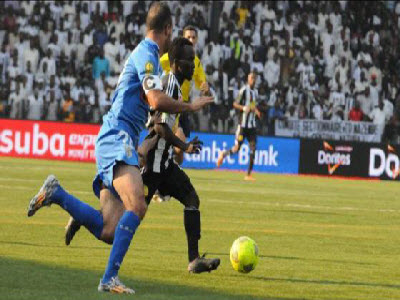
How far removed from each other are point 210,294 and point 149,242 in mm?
4414

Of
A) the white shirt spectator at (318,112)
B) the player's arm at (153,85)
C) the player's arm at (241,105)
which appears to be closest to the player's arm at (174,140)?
the player's arm at (153,85)

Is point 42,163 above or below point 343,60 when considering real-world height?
below

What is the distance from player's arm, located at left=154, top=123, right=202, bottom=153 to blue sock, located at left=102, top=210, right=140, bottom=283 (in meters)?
1.89

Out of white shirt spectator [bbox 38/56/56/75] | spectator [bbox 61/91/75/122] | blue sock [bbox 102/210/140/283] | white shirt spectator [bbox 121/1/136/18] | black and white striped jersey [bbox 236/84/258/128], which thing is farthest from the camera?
white shirt spectator [bbox 121/1/136/18]

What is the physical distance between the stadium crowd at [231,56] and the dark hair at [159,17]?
25.8 m

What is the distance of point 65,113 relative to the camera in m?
36.0

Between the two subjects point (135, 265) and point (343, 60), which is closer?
point (135, 265)

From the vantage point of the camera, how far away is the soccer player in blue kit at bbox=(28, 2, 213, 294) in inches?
371

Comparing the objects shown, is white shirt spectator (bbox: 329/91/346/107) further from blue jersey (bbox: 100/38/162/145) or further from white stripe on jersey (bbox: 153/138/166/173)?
blue jersey (bbox: 100/38/162/145)

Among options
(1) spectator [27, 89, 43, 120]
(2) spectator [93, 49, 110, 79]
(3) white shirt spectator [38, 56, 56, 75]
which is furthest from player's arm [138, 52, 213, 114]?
(2) spectator [93, 49, 110, 79]

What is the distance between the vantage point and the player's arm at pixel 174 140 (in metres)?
11.3

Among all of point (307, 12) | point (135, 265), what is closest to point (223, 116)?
point (307, 12)

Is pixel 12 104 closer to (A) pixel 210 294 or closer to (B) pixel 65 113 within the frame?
(B) pixel 65 113

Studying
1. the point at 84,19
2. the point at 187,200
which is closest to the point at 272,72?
the point at 84,19
